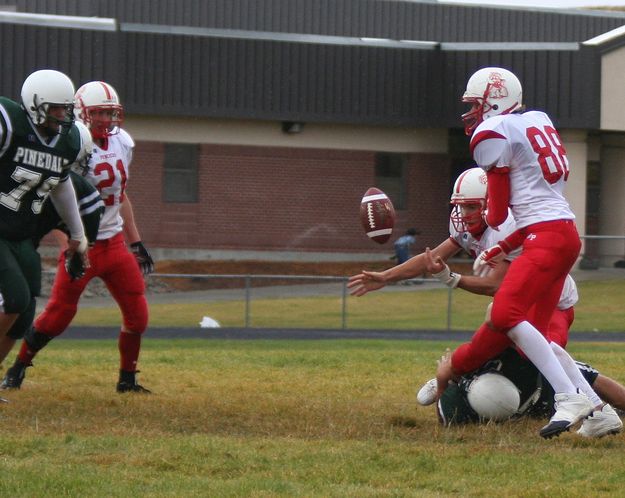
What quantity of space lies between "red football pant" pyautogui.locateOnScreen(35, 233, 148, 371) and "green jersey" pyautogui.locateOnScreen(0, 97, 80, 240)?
3.46 ft

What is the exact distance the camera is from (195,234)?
2834cm

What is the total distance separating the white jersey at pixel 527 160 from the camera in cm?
686

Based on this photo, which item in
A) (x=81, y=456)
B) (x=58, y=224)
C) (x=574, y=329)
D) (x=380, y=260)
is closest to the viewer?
(x=81, y=456)

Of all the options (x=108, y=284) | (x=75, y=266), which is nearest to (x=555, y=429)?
(x=75, y=266)

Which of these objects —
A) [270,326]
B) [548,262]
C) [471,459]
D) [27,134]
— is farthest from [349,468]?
[270,326]

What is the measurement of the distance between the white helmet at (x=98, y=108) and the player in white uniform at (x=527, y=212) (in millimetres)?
2697

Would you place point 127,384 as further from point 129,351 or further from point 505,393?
point 505,393

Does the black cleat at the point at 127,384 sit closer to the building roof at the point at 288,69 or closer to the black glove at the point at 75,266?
the black glove at the point at 75,266

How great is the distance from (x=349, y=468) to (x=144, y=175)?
2288cm

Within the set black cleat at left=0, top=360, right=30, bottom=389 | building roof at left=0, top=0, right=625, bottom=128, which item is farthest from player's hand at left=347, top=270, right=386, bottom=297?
building roof at left=0, top=0, right=625, bottom=128

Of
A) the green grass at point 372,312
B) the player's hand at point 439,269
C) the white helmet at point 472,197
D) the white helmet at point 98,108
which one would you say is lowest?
the green grass at point 372,312

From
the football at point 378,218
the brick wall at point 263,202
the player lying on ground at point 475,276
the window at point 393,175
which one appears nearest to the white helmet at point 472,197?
the player lying on ground at point 475,276

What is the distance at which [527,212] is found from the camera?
6.97 metres

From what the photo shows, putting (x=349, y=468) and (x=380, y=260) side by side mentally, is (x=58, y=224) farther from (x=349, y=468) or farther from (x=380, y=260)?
(x=380, y=260)
